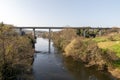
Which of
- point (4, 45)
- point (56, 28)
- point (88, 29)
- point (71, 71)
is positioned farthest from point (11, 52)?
point (56, 28)

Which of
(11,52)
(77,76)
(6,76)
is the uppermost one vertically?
(11,52)

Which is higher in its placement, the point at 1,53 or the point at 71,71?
the point at 1,53

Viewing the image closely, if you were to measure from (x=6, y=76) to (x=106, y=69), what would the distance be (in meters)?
23.0

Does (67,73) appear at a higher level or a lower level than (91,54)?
lower

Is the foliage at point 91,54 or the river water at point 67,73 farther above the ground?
the foliage at point 91,54

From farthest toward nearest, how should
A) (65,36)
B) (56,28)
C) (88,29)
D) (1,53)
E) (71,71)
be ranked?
(56,28)
(88,29)
(65,36)
(71,71)
(1,53)

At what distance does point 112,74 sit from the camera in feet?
135

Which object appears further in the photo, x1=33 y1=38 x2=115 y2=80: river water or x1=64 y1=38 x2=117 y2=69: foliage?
x1=64 y1=38 x2=117 y2=69: foliage

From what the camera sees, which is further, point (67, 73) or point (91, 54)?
point (91, 54)

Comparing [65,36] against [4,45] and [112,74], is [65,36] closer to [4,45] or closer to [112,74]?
[112,74]

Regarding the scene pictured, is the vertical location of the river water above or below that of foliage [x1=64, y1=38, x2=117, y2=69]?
below

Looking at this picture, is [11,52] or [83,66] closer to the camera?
[11,52]

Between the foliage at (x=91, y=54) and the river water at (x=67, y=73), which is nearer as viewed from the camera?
the river water at (x=67, y=73)

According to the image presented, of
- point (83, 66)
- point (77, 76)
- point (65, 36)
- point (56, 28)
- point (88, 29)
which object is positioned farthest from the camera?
point (56, 28)
